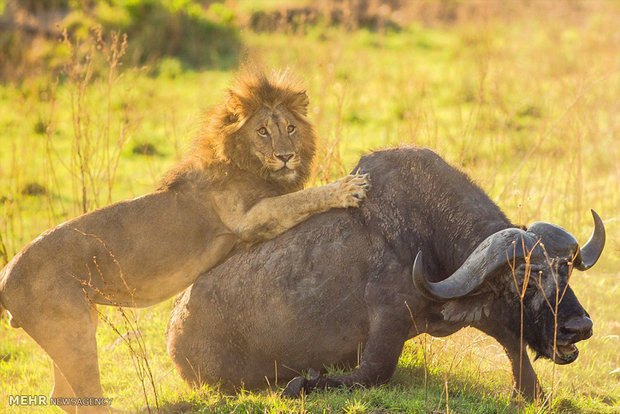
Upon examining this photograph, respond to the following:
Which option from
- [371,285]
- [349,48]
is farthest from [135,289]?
[349,48]

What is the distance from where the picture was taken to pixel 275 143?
642 cm

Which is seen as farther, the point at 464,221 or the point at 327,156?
the point at 327,156

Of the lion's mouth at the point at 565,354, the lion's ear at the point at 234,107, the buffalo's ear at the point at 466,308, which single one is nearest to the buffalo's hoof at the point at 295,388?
the buffalo's ear at the point at 466,308

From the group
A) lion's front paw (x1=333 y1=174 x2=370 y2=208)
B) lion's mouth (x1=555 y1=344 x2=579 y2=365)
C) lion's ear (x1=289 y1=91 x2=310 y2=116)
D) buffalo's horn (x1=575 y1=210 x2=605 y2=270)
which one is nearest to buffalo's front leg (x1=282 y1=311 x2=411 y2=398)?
lion's front paw (x1=333 y1=174 x2=370 y2=208)

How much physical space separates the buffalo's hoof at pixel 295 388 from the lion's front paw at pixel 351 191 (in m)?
1.22

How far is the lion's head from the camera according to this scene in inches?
254

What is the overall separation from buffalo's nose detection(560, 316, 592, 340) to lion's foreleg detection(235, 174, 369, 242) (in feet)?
5.43

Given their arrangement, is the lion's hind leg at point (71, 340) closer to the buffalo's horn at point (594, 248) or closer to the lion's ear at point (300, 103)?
the lion's ear at point (300, 103)

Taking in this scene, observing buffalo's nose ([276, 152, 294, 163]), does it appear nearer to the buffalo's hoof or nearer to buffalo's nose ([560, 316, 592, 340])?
A: the buffalo's hoof

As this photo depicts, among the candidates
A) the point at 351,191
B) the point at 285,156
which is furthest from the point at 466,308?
the point at 285,156

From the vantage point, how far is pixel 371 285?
5.90 meters

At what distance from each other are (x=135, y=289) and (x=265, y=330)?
0.95 metres

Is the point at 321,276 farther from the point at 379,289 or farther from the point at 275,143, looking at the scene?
the point at 275,143

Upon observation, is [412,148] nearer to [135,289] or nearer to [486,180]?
[135,289]
